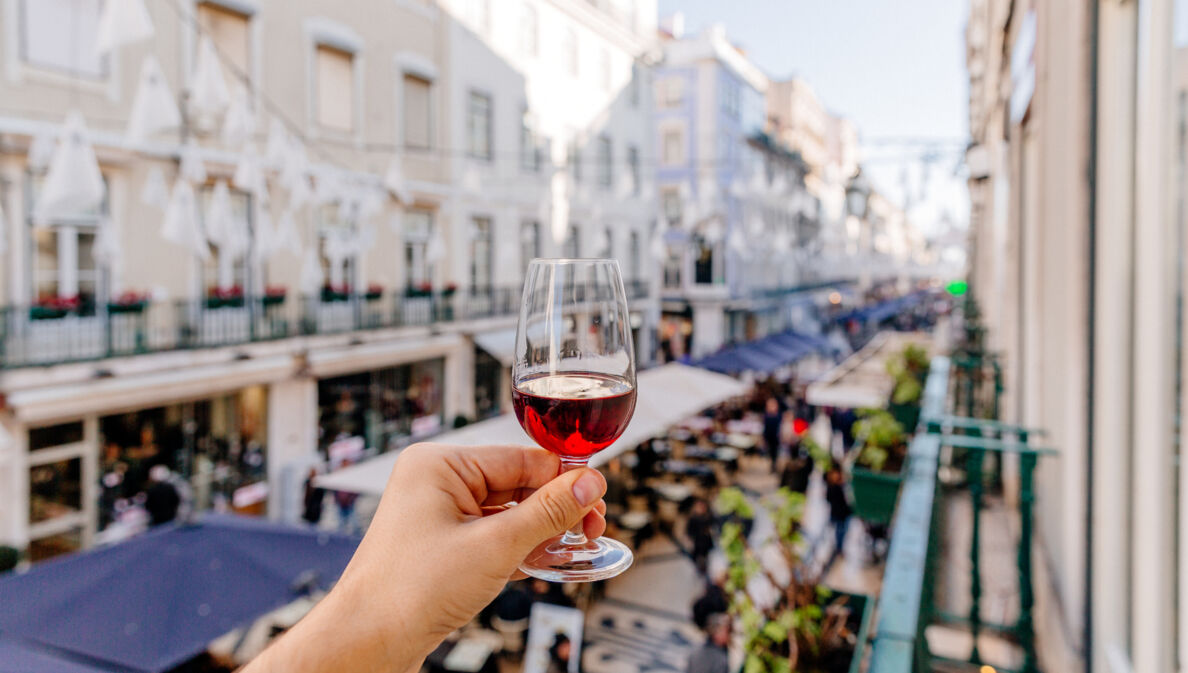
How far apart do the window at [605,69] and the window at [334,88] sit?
7311mm

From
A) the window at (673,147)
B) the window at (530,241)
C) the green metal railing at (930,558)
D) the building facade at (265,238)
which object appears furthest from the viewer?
the window at (673,147)

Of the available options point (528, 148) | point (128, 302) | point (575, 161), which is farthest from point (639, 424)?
point (575, 161)

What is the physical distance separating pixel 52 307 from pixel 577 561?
9.60 m

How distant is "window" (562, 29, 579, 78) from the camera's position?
17.0 metres

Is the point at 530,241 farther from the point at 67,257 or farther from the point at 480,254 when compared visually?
the point at 67,257

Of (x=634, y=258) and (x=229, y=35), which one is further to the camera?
(x=634, y=258)

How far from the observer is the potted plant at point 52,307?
8516 mm

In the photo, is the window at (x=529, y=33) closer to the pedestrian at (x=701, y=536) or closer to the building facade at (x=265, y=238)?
the building facade at (x=265, y=238)

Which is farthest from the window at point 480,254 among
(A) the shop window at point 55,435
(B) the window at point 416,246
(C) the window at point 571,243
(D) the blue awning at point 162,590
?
(D) the blue awning at point 162,590

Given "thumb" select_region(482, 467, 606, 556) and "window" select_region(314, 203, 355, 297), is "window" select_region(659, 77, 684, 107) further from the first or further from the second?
"thumb" select_region(482, 467, 606, 556)

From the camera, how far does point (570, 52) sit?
17.2 meters

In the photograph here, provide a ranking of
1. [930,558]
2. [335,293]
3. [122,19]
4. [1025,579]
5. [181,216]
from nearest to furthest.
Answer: [930,558], [1025,579], [122,19], [181,216], [335,293]

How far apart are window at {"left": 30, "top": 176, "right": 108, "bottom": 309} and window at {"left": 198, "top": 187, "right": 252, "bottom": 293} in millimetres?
1396

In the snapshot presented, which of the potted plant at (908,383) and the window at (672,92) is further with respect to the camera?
the window at (672,92)
